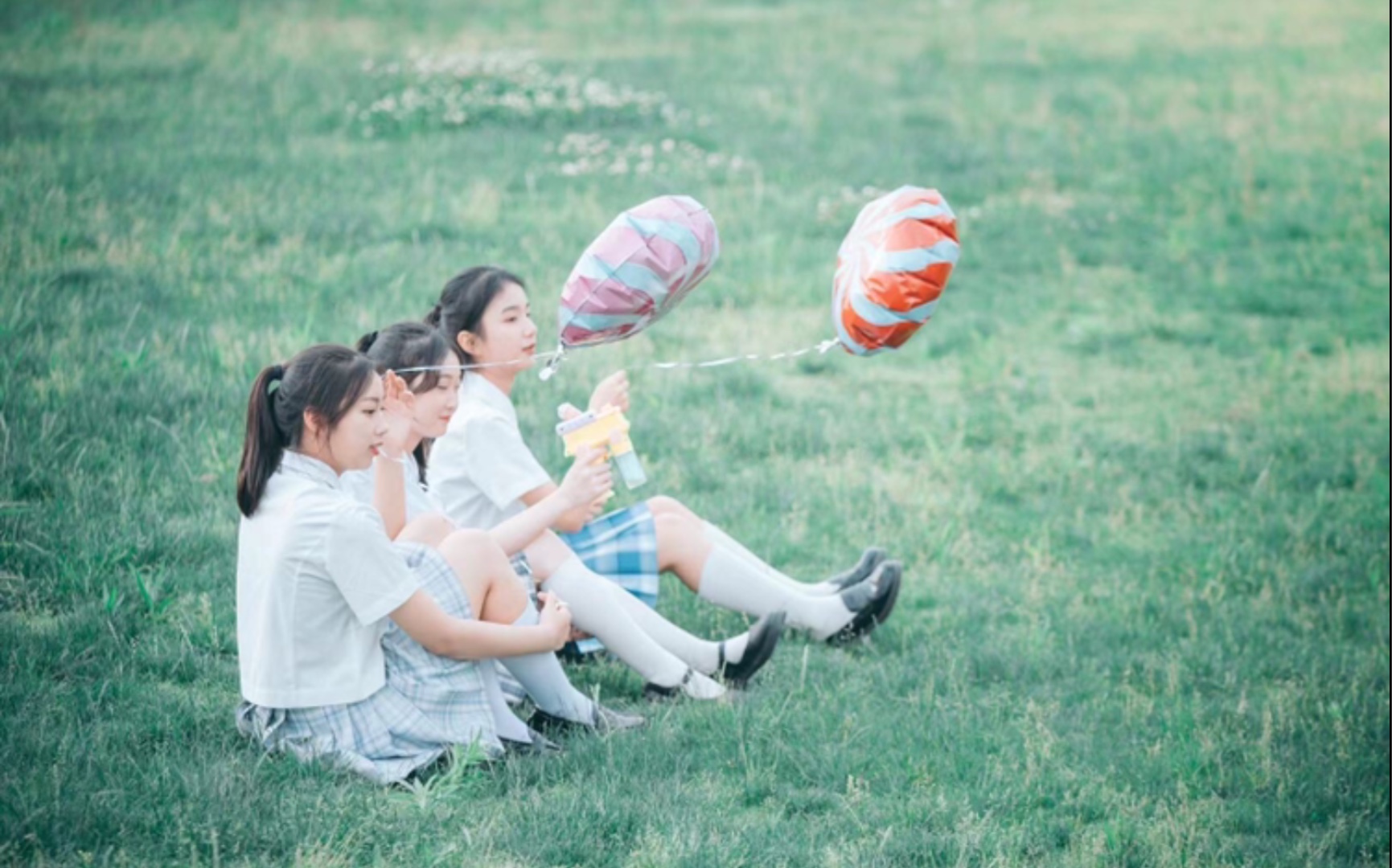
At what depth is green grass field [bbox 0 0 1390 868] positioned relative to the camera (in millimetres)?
3873

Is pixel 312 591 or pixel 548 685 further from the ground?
pixel 312 591

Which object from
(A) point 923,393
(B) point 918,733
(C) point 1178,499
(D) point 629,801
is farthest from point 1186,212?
(D) point 629,801

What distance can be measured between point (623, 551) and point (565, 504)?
0.56 metres

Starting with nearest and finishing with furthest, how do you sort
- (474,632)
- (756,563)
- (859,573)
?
1. (474,632)
2. (756,563)
3. (859,573)

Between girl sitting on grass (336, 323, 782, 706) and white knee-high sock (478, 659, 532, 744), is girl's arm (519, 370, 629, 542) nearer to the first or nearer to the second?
girl sitting on grass (336, 323, 782, 706)

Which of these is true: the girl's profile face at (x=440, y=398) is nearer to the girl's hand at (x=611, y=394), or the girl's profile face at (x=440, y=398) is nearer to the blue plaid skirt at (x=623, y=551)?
the girl's hand at (x=611, y=394)

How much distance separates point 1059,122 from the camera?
458 inches

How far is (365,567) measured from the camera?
3.64m

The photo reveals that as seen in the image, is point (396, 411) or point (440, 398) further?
point (440, 398)

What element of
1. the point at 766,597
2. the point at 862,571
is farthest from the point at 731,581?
the point at 862,571

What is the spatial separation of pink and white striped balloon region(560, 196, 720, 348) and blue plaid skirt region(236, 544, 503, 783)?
76cm

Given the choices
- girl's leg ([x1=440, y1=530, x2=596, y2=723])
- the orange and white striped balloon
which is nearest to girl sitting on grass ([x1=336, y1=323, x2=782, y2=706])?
girl's leg ([x1=440, y1=530, x2=596, y2=723])

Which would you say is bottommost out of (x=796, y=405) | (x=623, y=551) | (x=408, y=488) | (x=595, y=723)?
(x=595, y=723)

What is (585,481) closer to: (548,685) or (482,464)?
(482,464)
